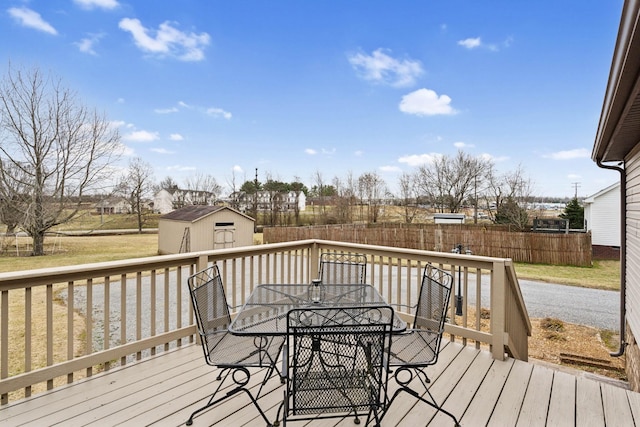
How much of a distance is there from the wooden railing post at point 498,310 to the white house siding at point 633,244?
2055 mm

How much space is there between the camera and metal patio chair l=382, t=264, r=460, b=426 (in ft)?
6.54

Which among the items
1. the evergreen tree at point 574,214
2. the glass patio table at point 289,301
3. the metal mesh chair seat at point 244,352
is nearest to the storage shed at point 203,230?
the glass patio table at point 289,301

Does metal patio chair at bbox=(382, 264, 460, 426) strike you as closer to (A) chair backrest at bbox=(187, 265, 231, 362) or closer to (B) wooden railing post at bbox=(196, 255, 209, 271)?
(A) chair backrest at bbox=(187, 265, 231, 362)

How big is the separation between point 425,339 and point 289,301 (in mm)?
1007

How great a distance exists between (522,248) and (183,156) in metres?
22.7

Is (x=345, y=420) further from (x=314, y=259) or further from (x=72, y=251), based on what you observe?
(x=72, y=251)

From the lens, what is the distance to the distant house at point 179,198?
2594 centimetres

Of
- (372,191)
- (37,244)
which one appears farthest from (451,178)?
(37,244)

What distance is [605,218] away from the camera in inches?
667

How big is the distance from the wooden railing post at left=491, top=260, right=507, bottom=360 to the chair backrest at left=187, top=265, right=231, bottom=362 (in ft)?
7.35

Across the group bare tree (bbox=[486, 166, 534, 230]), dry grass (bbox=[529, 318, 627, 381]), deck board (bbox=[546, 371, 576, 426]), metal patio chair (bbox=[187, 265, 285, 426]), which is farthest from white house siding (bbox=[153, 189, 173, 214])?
deck board (bbox=[546, 371, 576, 426])

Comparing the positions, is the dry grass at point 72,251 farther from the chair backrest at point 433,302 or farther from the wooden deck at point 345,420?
the chair backrest at point 433,302

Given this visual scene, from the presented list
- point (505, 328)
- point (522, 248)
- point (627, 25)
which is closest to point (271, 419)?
point (505, 328)

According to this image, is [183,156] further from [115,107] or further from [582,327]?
[582,327]
